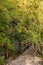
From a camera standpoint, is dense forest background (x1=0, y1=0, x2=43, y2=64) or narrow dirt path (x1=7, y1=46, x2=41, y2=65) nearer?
dense forest background (x1=0, y1=0, x2=43, y2=64)

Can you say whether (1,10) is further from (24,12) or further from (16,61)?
(16,61)

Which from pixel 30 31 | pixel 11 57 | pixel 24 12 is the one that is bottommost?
pixel 11 57

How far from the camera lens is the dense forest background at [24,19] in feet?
48.1

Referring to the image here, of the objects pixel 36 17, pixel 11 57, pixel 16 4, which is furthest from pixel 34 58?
pixel 16 4

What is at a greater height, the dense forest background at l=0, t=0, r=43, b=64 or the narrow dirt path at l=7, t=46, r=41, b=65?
the dense forest background at l=0, t=0, r=43, b=64

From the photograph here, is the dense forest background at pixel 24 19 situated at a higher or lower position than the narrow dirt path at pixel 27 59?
higher

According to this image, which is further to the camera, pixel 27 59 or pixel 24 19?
pixel 27 59

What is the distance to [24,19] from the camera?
16.3 meters

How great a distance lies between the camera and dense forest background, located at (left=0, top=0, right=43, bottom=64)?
14648 millimetres

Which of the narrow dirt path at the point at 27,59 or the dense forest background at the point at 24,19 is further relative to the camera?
the narrow dirt path at the point at 27,59

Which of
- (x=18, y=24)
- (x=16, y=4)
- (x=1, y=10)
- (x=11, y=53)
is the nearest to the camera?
(x=1, y=10)

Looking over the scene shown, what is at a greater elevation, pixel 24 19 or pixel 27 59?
pixel 24 19

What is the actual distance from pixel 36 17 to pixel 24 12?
2.95 feet

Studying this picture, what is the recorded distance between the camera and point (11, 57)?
1861 centimetres
